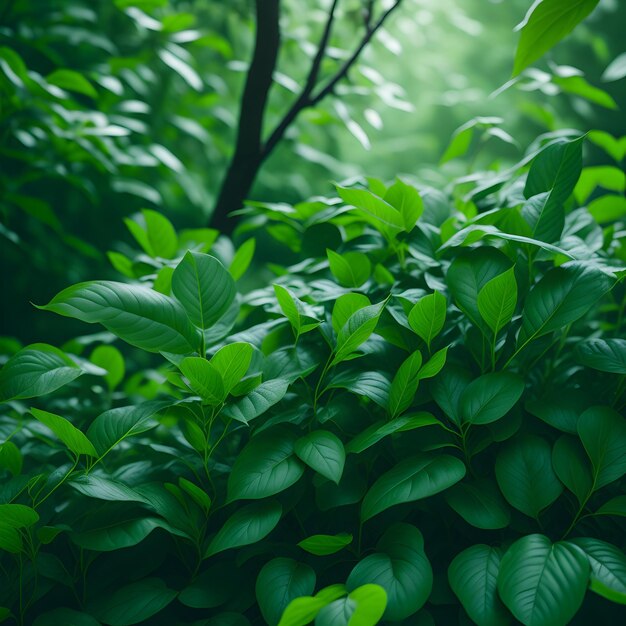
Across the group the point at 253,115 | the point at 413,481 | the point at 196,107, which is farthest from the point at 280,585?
the point at 196,107

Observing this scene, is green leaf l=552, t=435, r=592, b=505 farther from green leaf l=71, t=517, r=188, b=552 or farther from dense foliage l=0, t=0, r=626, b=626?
green leaf l=71, t=517, r=188, b=552

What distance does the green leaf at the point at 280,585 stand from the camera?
1.78 feet

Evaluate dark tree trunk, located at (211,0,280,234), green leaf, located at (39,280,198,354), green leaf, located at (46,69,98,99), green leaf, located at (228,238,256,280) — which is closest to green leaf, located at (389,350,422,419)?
green leaf, located at (39,280,198,354)

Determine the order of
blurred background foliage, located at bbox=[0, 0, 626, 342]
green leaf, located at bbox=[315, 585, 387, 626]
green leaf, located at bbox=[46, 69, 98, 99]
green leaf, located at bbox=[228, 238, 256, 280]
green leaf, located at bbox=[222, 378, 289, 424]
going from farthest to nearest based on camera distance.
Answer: blurred background foliage, located at bbox=[0, 0, 626, 342] < green leaf, located at bbox=[46, 69, 98, 99] < green leaf, located at bbox=[228, 238, 256, 280] < green leaf, located at bbox=[222, 378, 289, 424] < green leaf, located at bbox=[315, 585, 387, 626]

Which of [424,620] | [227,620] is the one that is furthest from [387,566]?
[227,620]

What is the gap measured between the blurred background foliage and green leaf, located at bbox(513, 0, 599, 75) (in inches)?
16.8

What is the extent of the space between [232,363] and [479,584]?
0.30m

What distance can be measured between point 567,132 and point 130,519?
0.85 meters

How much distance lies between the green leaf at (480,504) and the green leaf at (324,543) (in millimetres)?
109

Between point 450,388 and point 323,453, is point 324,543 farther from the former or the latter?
point 450,388

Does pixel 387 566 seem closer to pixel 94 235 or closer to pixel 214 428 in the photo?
pixel 214 428

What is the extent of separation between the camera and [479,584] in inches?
21.0

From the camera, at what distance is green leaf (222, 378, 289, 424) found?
1.89 feet

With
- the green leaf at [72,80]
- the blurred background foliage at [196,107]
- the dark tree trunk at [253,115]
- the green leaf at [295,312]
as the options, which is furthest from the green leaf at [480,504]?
the green leaf at [72,80]
